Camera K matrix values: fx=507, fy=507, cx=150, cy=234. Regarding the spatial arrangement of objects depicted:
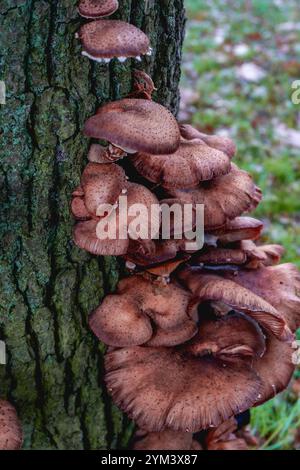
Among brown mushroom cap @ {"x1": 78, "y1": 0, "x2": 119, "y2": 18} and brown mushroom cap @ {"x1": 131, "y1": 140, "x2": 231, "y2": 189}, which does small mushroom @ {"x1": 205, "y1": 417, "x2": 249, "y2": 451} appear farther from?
brown mushroom cap @ {"x1": 78, "y1": 0, "x2": 119, "y2": 18}

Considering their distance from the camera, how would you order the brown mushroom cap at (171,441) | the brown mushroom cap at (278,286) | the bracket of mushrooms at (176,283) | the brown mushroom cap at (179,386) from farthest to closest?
the brown mushroom cap at (171,441)
the brown mushroom cap at (278,286)
the brown mushroom cap at (179,386)
the bracket of mushrooms at (176,283)

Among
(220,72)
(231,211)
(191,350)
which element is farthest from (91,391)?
(220,72)

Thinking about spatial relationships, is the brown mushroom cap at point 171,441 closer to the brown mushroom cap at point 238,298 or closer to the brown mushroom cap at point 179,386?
the brown mushroom cap at point 179,386

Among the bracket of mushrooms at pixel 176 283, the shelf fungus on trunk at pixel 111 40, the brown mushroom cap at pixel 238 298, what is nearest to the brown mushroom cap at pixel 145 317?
the bracket of mushrooms at pixel 176 283

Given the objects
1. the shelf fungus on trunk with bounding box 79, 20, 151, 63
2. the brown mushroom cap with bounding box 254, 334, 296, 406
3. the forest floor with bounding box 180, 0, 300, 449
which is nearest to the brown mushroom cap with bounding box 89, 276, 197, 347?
the brown mushroom cap with bounding box 254, 334, 296, 406

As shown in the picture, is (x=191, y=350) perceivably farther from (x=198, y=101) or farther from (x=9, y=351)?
(x=198, y=101)

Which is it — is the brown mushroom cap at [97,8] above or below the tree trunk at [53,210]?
above
